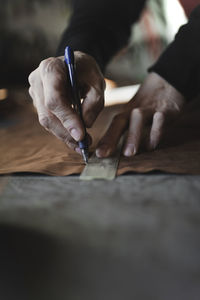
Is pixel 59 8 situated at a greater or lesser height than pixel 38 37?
greater

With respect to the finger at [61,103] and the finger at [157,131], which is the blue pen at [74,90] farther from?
the finger at [157,131]

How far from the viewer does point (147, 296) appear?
336 mm

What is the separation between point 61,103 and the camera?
0.68 meters

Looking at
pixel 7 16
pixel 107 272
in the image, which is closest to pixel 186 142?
pixel 107 272

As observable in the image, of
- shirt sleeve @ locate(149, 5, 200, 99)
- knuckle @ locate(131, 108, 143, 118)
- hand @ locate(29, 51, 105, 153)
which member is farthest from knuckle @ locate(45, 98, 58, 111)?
shirt sleeve @ locate(149, 5, 200, 99)

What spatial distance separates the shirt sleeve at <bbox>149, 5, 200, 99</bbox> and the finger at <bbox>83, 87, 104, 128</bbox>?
0.85 ft

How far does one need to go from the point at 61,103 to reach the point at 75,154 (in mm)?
157

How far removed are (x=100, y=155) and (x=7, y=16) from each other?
1.73 meters

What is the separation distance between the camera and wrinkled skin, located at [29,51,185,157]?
692mm

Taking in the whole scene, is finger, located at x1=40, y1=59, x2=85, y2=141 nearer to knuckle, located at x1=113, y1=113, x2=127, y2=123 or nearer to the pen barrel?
the pen barrel

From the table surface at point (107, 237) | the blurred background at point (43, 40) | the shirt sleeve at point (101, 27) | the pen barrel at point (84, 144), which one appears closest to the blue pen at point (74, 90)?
the pen barrel at point (84, 144)

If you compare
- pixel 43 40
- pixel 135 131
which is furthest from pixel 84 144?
pixel 43 40

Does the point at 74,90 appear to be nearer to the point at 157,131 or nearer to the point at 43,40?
the point at 157,131

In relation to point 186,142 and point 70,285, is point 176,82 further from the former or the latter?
point 70,285
